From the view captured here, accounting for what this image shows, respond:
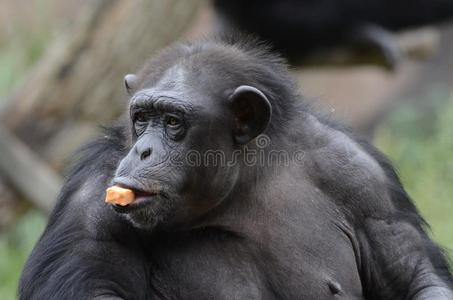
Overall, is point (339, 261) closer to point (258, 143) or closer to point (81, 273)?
point (258, 143)

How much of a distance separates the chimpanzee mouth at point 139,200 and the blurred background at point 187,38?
125 cm

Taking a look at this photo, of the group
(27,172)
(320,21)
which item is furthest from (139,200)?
(320,21)

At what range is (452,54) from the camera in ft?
53.2

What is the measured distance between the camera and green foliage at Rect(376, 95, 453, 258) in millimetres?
8688

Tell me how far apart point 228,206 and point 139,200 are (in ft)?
1.92

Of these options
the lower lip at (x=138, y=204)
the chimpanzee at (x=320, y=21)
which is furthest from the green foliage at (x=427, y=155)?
the lower lip at (x=138, y=204)

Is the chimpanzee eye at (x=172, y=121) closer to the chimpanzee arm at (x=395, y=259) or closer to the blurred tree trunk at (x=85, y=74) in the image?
the chimpanzee arm at (x=395, y=259)

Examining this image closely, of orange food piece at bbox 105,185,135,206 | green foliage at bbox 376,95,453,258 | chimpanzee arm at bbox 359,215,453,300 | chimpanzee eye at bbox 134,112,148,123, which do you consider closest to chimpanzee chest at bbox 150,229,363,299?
chimpanzee arm at bbox 359,215,453,300

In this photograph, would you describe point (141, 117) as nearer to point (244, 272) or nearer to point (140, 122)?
point (140, 122)

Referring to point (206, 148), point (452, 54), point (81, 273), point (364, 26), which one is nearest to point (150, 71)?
point (206, 148)

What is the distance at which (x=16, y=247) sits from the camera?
9531mm

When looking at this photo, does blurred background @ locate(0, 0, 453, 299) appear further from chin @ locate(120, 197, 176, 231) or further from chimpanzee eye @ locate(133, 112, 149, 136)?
chin @ locate(120, 197, 176, 231)

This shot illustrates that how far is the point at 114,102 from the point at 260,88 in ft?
11.8

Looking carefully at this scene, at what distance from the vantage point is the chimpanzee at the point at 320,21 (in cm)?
1070
